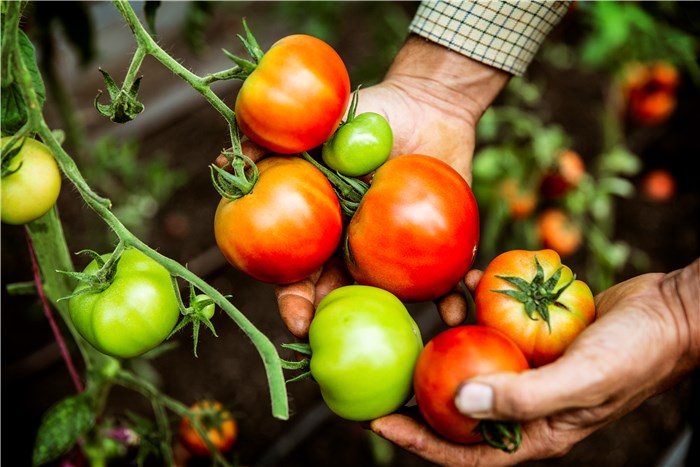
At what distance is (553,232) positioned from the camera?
229 cm

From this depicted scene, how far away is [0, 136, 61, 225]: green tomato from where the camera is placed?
2.77 ft

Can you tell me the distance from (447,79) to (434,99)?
67 mm

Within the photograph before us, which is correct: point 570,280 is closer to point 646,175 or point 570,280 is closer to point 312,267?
point 312,267

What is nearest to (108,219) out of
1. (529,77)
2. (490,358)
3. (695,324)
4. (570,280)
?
(490,358)

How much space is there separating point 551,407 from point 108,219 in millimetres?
667

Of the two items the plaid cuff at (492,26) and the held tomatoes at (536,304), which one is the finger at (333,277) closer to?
the held tomatoes at (536,304)

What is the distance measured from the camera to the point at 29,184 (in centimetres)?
85

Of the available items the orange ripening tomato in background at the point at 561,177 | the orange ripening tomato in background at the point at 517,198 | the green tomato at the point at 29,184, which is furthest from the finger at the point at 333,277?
the orange ripening tomato in background at the point at 561,177

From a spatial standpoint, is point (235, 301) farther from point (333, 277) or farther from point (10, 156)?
point (10, 156)

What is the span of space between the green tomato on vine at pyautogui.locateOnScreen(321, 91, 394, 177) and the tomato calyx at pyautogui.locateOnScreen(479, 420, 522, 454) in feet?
1.62

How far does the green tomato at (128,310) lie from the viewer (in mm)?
916

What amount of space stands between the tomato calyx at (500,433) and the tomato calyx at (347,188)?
452mm

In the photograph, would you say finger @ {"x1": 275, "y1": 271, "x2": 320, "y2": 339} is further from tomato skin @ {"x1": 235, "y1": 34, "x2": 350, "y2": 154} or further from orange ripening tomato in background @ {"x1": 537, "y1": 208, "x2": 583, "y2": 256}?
orange ripening tomato in background @ {"x1": 537, "y1": 208, "x2": 583, "y2": 256}

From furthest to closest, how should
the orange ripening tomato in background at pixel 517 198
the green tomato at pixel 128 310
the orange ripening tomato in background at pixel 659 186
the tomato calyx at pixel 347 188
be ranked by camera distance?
the orange ripening tomato in background at pixel 659 186
the orange ripening tomato in background at pixel 517 198
the tomato calyx at pixel 347 188
the green tomato at pixel 128 310
